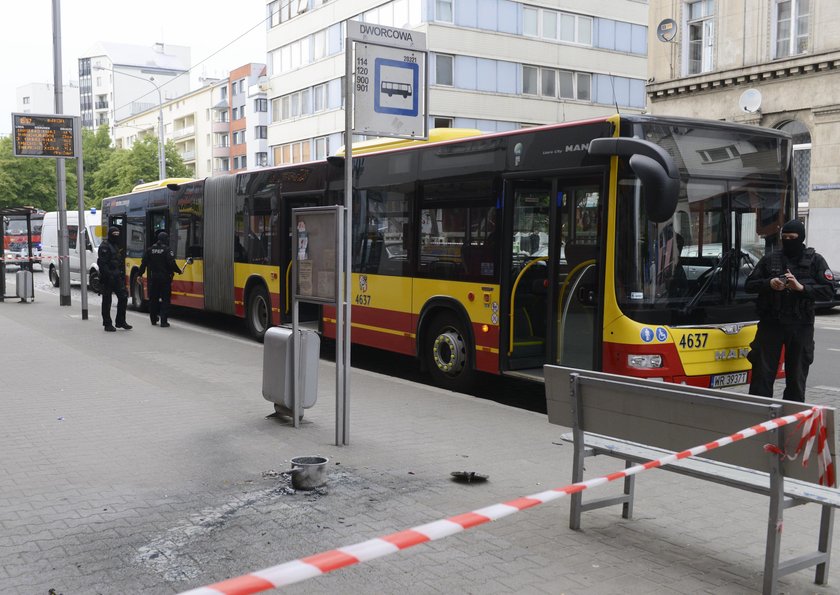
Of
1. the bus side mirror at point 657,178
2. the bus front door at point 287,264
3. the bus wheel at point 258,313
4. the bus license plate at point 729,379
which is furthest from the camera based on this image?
the bus wheel at point 258,313

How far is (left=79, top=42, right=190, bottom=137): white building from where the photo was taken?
115875 millimetres

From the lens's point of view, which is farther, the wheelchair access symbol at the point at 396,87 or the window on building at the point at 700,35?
the window on building at the point at 700,35

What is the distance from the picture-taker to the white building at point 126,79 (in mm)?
115875

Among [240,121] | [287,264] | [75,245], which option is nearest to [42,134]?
[287,264]

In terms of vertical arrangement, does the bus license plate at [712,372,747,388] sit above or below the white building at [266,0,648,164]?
below

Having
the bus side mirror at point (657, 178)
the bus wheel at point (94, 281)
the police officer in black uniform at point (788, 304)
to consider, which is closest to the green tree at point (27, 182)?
the bus wheel at point (94, 281)

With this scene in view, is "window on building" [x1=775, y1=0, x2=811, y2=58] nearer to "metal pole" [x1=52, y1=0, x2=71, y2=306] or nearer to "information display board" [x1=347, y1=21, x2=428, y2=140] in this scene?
"metal pole" [x1=52, y1=0, x2=71, y2=306]

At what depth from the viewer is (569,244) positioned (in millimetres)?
8828

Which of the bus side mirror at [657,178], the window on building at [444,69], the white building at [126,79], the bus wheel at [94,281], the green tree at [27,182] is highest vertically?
the white building at [126,79]

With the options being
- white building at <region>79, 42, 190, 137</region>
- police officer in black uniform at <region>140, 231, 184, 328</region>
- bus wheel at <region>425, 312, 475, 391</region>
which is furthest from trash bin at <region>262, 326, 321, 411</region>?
white building at <region>79, 42, 190, 137</region>

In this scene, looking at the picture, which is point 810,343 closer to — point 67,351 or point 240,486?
point 240,486

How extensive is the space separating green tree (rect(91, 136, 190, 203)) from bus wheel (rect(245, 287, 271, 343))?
178 feet

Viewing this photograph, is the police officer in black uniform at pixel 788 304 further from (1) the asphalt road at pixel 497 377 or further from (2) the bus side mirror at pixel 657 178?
(1) the asphalt road at pixel 497 377

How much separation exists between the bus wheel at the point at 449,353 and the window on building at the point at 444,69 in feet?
117
